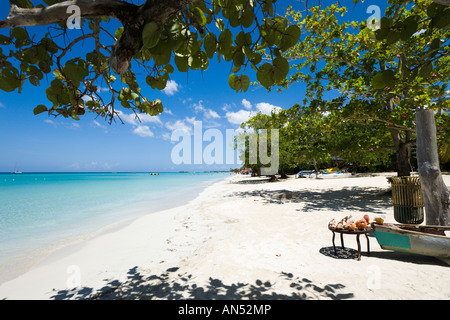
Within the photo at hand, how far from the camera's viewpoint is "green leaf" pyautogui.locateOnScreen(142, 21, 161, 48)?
104 centimetres

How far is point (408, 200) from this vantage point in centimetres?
533

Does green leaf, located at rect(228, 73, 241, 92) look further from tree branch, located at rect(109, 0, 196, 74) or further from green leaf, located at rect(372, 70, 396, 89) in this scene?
green leaf, located at rect(372, 70, 396, 89)

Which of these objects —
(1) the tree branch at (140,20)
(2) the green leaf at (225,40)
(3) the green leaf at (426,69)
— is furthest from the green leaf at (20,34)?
(3) the green leaf at (426,69)

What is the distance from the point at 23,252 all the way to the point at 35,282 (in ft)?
10.5

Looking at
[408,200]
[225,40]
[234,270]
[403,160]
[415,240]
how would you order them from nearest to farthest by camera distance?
[225,40] < [415,240] < [234,270] < [408,200] < [403,160]

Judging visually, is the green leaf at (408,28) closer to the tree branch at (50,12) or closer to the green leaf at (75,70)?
the tree branch at (50,12)

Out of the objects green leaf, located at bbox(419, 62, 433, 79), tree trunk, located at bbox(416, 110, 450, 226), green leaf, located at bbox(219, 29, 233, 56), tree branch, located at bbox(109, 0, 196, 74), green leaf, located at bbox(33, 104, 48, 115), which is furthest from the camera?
tree trunk, located at bbox(416, 110, 450, 226)

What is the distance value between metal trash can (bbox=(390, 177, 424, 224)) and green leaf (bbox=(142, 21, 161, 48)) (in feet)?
22.1

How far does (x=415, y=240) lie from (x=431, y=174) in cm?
168

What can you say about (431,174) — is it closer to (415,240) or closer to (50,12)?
(415,240)

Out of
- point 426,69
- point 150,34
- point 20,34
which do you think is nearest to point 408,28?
point 426,69

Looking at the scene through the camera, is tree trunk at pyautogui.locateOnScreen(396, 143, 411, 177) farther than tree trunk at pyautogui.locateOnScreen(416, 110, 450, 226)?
Yes

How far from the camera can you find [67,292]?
343cm

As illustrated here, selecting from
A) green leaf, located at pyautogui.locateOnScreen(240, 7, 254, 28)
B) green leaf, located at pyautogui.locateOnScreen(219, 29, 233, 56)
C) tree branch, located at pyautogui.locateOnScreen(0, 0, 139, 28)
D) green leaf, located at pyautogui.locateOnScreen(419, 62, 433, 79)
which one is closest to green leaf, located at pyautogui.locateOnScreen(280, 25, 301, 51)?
green leaf, located at pyautogui.locateOnScreen(240, 7, 254, 28)
